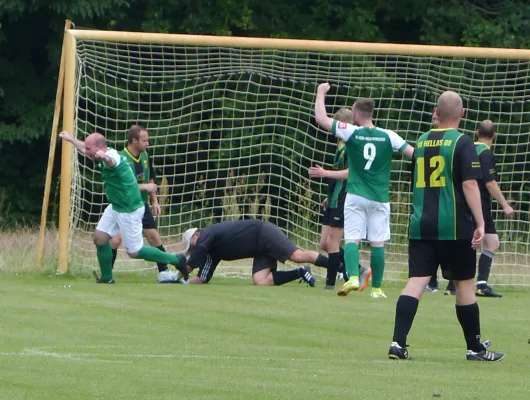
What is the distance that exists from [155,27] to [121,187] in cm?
1527

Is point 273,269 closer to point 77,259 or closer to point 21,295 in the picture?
point 77,259

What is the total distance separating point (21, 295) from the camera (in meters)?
12.4

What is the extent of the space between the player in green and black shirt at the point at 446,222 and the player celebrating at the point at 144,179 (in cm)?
656

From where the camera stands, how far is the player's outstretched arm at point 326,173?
13.0 metres

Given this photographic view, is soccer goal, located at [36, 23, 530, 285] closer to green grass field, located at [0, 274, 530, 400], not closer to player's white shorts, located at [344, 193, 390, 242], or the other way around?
green grass field, located at [0, 274, 530, 400]

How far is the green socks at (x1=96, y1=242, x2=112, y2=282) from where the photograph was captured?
47.0ft

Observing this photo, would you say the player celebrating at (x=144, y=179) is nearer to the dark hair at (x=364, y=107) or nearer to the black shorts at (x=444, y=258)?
the dark hair at (x=364, y=107)

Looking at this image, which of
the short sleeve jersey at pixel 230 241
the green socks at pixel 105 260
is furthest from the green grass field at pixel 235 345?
the short sleeve jersey at pixel 230 241

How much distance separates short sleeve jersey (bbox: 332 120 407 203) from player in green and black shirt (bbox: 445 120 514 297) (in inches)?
Answer: 34.0

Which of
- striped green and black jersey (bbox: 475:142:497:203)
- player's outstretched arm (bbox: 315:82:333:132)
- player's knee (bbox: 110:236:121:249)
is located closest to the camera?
player's outstretched arm (bbox: 315:82:333:132)

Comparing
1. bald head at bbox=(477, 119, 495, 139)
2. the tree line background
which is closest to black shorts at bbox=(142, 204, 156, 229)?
bald head at bbox=(477, 119, 495, 139)

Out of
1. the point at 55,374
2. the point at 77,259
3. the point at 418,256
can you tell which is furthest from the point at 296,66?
the point at 55,374

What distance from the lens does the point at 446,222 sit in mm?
8430

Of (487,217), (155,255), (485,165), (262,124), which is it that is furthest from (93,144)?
(262,124)
